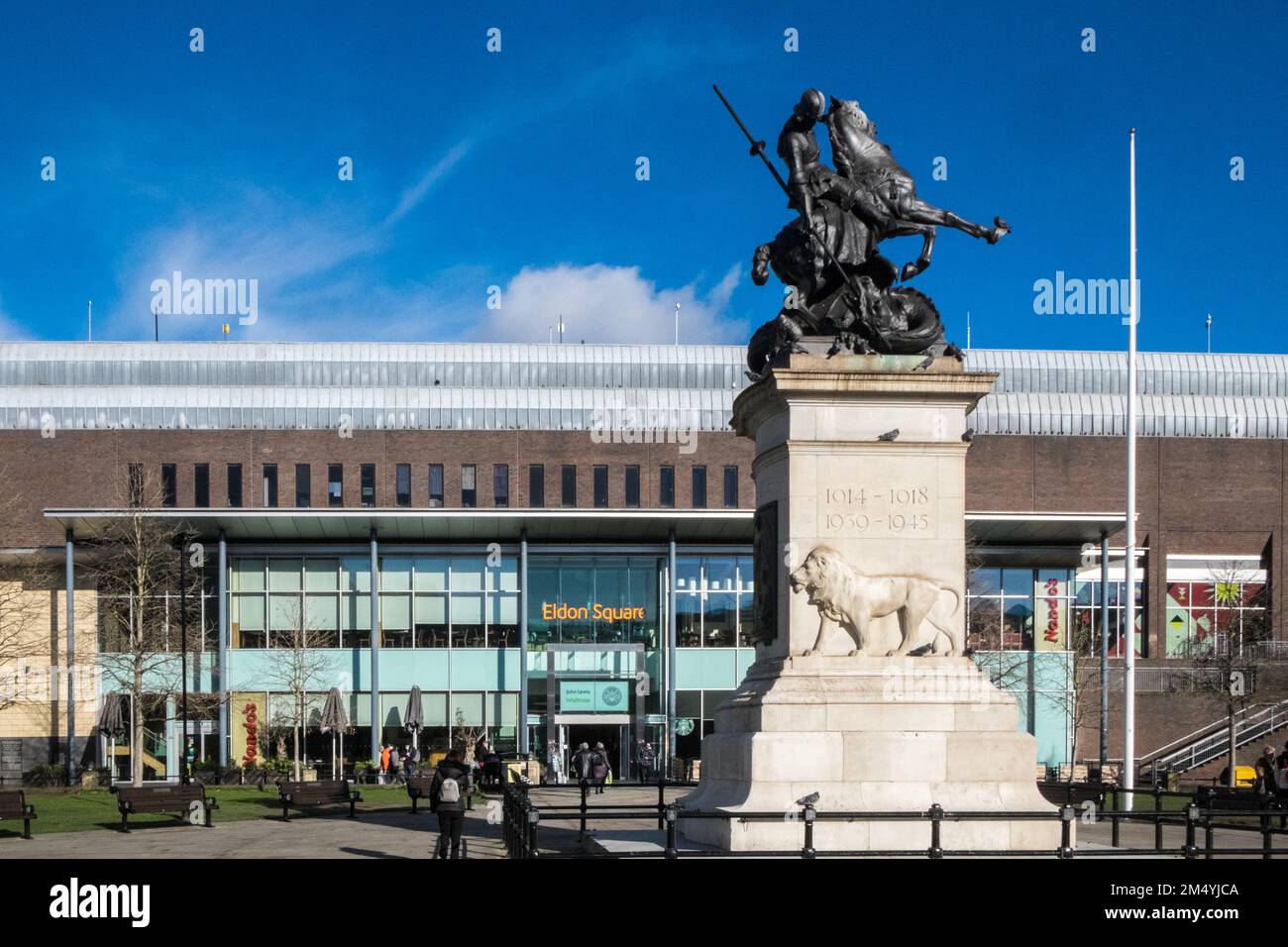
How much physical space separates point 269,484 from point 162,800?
44415mm

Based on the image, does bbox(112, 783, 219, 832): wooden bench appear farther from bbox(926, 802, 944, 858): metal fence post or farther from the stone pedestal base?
bbox(926, 802, 944, 858): metal fence post

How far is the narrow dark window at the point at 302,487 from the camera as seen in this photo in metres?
80.1

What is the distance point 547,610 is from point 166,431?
2147 cm

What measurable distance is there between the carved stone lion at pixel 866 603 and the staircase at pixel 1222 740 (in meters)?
52.4

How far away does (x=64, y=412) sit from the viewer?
81.1 meters

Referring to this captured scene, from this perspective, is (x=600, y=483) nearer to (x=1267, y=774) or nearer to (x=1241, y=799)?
(x=1267, y=774)

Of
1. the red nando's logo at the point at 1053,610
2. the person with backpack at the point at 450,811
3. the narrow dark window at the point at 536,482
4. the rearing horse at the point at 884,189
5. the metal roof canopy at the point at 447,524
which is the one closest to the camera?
the rearing horse at the point at 884,189

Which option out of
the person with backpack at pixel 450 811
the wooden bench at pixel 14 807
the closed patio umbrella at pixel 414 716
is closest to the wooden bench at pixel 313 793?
the wooden bench at pixel 14 807

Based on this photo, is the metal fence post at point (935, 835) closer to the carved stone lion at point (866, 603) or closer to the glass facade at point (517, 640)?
the carved stone lion at point (866, 603)

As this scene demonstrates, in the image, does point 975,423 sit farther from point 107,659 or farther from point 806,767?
point 806,767

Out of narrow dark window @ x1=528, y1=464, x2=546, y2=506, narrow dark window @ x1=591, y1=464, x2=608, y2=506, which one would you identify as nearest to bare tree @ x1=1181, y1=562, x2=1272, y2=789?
narrow dark window @ x1=591, y1=464, x2=608, y2=506

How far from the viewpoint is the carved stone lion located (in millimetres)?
18562

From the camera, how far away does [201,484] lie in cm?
7962

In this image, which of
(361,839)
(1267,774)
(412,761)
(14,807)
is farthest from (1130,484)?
(412,761)
